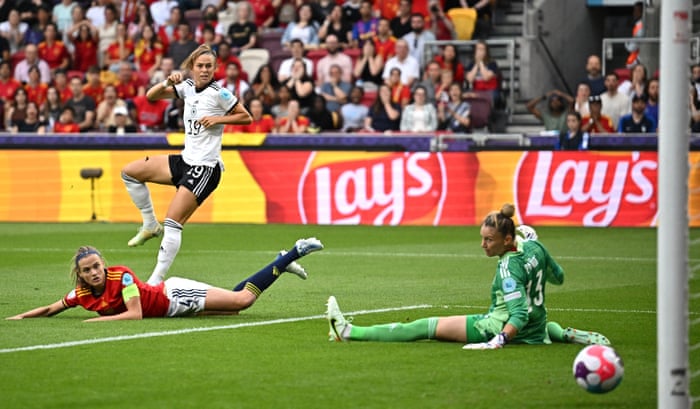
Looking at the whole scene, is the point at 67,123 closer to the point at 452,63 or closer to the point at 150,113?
the point at 150,113

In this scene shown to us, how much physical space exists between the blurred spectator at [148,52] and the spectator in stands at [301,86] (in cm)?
392

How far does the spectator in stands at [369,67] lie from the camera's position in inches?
1077

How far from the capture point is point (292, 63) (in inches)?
1081

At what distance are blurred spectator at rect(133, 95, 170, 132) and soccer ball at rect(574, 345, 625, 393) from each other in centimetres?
2037

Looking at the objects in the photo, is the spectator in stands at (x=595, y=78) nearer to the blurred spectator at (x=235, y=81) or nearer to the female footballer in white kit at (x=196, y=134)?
the blurred spectator at (x=235, y=81)

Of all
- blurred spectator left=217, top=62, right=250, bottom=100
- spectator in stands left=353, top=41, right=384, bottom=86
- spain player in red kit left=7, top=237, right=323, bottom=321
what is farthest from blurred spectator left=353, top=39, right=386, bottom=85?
spain player in red kit left=7, top=237, right=323, bottom=321

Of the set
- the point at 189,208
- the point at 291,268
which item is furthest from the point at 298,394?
the point at 189,208

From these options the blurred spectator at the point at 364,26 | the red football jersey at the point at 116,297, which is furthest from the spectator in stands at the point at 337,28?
the red football jersey at the point at 116,297

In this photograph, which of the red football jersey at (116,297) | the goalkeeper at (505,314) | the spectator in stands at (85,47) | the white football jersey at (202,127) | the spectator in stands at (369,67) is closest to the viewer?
the goalkeeper at (505,314)

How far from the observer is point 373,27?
2845cm

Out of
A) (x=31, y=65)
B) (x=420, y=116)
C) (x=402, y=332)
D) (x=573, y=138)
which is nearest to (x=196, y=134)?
(x=402, y=332)

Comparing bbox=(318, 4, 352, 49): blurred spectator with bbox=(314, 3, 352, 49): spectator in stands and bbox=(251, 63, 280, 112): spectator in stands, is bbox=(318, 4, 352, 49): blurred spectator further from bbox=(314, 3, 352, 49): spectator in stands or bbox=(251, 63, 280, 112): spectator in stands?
bbox=(251, 63, 280, 112): spectator in stands

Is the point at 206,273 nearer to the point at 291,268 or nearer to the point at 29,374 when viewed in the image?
the point at 291,268

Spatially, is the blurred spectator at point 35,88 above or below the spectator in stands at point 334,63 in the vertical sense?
below
